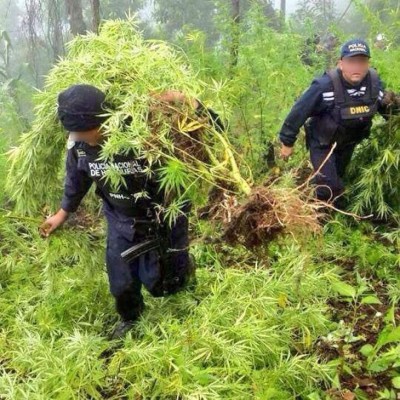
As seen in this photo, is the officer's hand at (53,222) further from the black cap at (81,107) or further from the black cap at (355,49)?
the black cap at (355,49)

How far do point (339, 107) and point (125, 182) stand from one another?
2.24 meters

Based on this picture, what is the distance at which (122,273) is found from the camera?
3.53m

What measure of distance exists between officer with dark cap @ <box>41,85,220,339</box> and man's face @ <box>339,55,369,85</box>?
188 cm

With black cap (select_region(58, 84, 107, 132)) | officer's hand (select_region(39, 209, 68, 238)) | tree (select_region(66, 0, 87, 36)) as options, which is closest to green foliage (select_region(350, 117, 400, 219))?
officer's hand (select_region(39, 209, 68, 238))

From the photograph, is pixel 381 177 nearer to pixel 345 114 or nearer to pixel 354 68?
pixel 345 114

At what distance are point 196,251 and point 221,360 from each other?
1.61 meters

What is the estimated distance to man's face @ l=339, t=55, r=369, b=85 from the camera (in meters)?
4.37

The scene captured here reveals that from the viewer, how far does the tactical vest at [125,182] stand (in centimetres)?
311

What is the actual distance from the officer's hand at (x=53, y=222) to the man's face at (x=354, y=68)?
2.59 m

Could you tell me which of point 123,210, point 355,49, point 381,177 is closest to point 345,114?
point 355,49

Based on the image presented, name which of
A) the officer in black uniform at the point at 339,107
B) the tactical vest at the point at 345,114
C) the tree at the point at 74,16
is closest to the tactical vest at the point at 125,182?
the officer in black uniform at the point at 339,107

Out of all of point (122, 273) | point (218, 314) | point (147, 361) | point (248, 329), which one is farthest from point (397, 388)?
point (122, 273)

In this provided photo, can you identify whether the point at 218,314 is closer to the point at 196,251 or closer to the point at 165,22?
the point at 196,251

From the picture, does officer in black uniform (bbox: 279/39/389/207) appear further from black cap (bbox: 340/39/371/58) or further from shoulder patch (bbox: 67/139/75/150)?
shoulder patch (bbox: 67/139/75/150)
